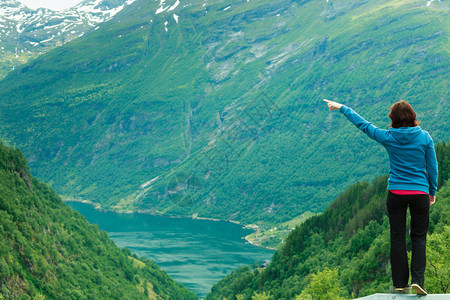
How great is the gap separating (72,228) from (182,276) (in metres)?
55.2

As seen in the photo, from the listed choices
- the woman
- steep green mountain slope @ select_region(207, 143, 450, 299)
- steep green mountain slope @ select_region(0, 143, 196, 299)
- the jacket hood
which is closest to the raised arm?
the woman

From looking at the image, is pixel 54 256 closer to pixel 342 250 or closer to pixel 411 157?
pixel 342 250

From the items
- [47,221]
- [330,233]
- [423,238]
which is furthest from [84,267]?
[423,238]

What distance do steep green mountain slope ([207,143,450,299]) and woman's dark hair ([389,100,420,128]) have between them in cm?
3567

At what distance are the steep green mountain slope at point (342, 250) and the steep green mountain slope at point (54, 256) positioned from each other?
21640 millimetres

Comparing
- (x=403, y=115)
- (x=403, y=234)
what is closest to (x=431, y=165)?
(x=403, y=115)

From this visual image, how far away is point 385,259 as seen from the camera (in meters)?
52.7

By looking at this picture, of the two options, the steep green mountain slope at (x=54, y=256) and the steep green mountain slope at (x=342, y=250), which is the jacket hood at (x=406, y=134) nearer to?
the steep green mountain slope at (x=342, y=250)

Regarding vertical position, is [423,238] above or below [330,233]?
above

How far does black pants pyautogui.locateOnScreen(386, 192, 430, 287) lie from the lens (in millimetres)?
7355

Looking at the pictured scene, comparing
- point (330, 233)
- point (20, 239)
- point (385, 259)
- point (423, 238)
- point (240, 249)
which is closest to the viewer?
point (423, 238)

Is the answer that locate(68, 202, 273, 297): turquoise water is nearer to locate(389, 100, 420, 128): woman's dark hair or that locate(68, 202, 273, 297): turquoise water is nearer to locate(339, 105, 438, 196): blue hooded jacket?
locate(339, 105, 438, 196): blue hooded jacket

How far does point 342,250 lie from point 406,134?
8105 cm

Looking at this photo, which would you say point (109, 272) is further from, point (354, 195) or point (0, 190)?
point (354, 195)
